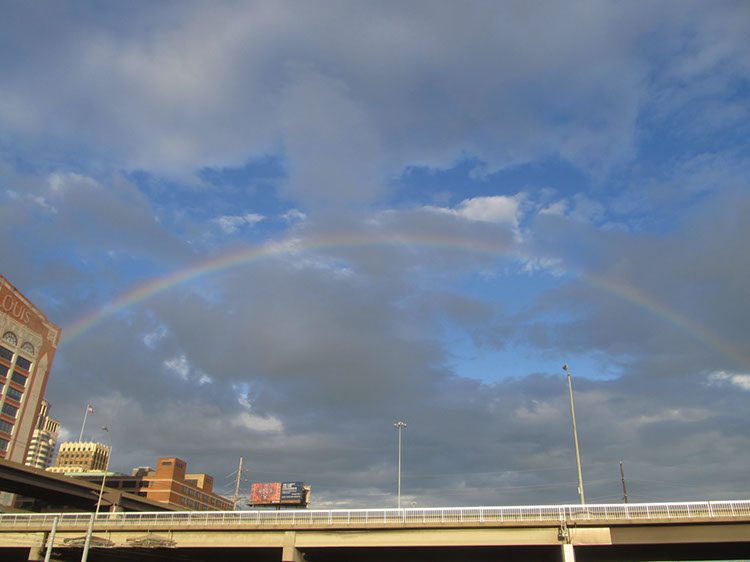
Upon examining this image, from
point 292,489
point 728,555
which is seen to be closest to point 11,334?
point 292,489

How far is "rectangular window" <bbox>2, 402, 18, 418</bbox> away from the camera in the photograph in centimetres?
12432

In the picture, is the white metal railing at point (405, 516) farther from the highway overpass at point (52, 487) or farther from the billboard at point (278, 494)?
the billboard at point (278, 494)

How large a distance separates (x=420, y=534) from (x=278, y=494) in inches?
3392

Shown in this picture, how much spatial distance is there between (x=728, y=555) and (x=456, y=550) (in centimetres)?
2260

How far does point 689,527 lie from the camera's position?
42844 millimetres

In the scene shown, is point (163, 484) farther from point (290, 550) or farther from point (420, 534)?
point (420, 534)

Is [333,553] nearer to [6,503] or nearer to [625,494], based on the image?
[625,494]

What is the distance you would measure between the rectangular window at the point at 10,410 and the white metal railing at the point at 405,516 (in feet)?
249

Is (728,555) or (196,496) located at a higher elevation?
(196,496)

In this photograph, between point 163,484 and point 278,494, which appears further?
point 163,484

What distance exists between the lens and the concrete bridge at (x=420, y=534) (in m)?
42.9

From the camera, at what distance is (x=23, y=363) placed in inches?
5182

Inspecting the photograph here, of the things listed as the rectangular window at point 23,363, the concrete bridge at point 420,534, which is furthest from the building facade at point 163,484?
the concrete bridge at point 420,534

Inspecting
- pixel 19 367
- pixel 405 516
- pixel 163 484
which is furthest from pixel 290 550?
pixel 163 484
